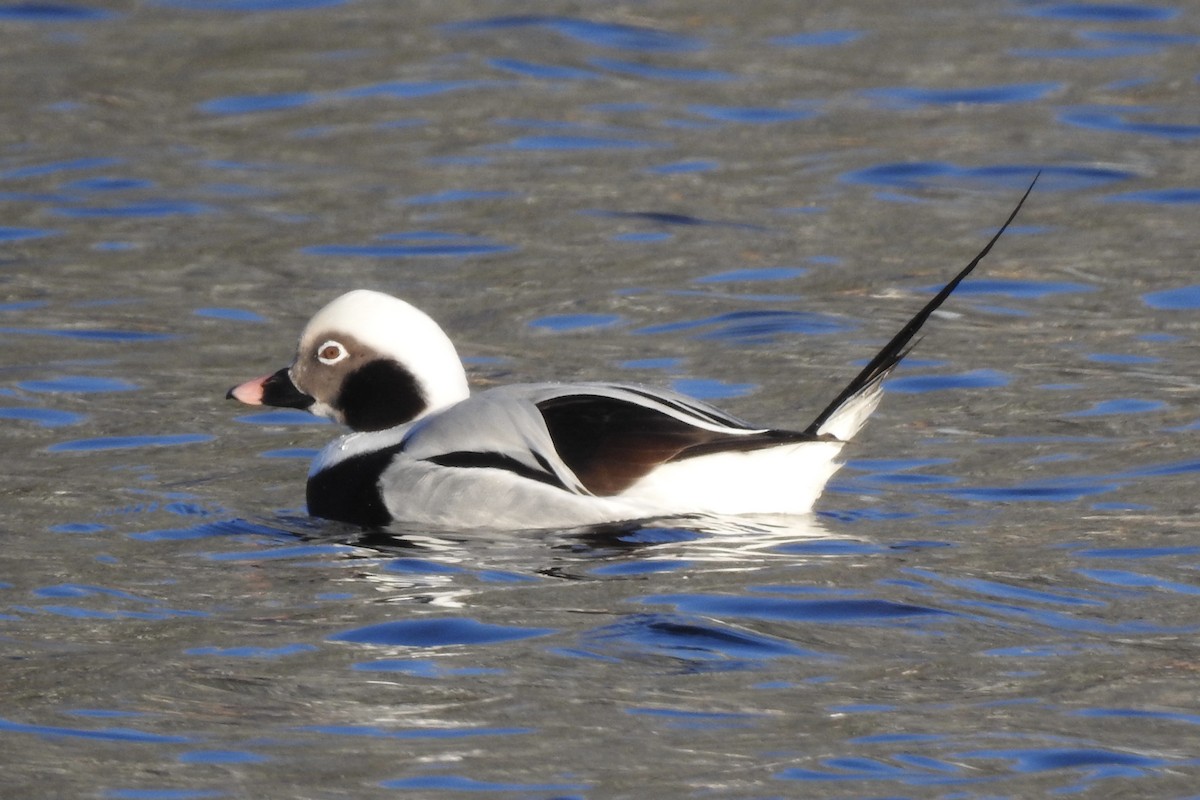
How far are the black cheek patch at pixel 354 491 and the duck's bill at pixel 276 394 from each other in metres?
0.30

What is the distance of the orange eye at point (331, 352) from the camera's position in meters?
6.02

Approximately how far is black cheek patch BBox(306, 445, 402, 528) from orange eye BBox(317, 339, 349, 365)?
314mm

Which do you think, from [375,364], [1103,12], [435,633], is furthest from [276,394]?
[1103,12]

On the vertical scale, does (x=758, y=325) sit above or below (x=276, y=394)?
below

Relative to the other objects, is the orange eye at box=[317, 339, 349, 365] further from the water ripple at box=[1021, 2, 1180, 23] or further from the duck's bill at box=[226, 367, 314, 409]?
the water ripple at box=[1021, 2, 1180, 23]

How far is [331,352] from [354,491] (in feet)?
1.56

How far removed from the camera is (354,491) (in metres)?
5.74

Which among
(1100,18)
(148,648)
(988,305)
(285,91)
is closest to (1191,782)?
(148,648)

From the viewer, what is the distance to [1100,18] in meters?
12.7

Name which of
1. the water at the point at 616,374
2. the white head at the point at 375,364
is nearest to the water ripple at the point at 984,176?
the water at the point at 616,374

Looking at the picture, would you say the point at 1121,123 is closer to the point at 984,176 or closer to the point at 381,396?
the point at 984,176

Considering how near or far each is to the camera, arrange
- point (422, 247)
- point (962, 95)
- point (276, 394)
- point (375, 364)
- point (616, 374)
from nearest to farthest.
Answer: point (375, 364) → point (276, 394) → point (616, 374) → point (422, 247) → point (962, 95)

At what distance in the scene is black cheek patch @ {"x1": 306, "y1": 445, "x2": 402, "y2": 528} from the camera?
5.72 m

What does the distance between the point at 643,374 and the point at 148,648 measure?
126 inches
